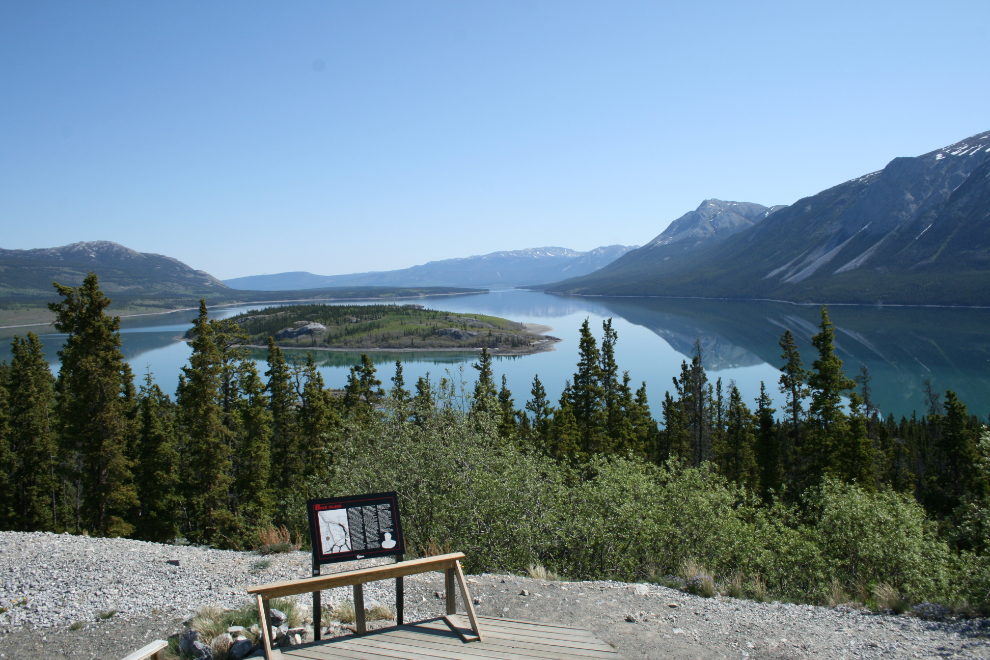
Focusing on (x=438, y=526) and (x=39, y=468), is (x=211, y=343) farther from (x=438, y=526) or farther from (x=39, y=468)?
(x=438, y=526)

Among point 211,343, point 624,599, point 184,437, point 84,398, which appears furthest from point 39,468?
point 624,599

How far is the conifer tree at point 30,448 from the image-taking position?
36.0 m

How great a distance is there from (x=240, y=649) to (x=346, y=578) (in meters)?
1.78

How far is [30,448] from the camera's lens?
36062 mm

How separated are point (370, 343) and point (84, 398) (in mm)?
143552

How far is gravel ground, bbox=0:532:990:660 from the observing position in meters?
8.85

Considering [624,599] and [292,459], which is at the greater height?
[624,599]

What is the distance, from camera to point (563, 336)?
179500 millimetres

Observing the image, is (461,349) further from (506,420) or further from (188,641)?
(188,641)

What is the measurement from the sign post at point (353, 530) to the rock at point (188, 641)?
173 centimetres

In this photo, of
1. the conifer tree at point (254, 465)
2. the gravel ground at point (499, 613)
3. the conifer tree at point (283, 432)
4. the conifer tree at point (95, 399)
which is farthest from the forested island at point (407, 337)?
the gravel ground at point (499, 613)

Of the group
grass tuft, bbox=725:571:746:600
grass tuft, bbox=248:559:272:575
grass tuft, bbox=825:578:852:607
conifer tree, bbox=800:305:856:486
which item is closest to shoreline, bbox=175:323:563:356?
conifer tree, bbox=800:305:856:486

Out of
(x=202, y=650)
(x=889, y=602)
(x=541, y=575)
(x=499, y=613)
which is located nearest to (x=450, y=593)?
(x=499, y=613)

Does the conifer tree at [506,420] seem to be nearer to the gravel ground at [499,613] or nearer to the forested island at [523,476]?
the forested island at [523,476]
